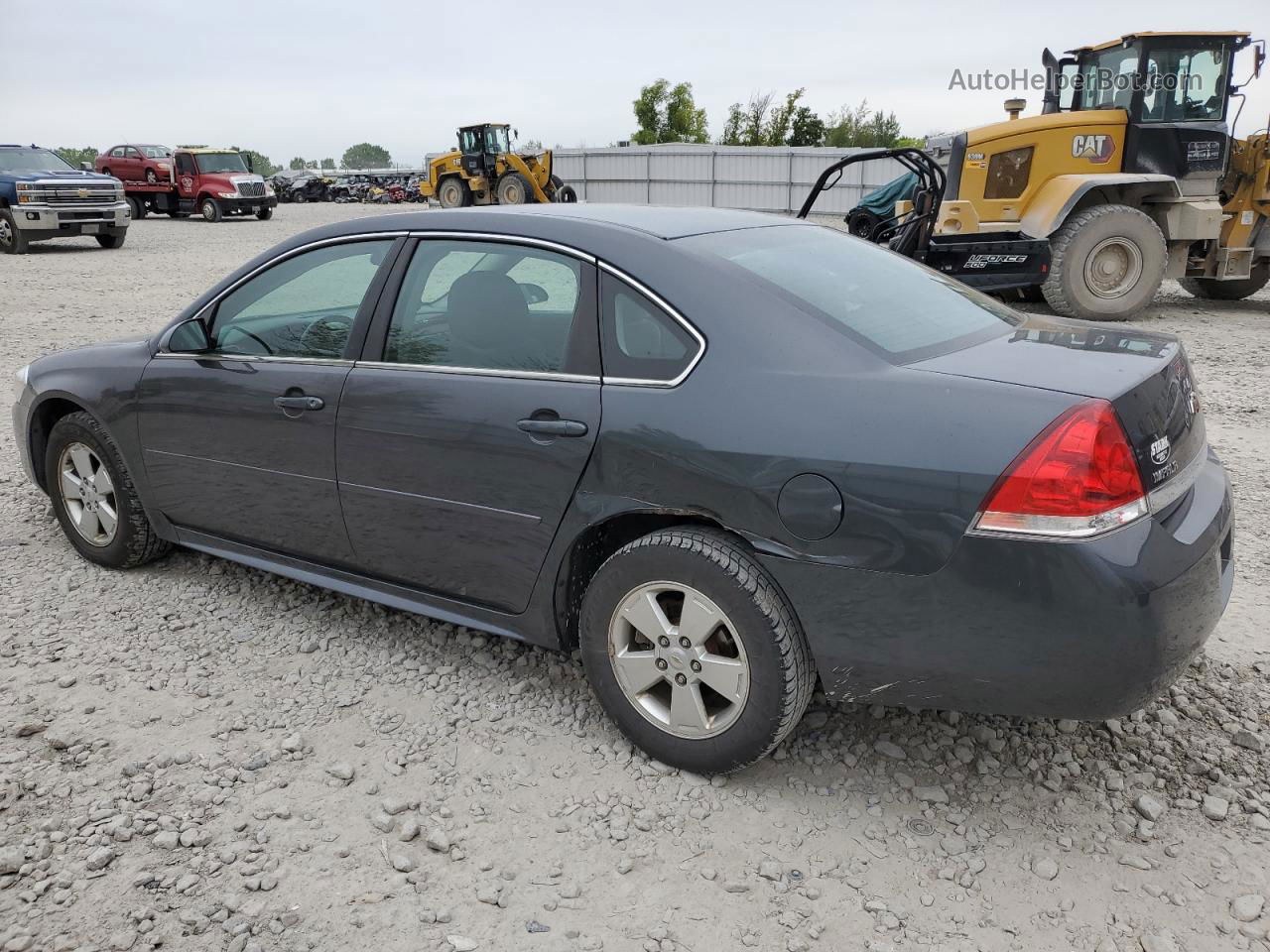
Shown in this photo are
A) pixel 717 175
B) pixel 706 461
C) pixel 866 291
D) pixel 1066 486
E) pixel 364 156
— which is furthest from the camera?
pixel 364 156

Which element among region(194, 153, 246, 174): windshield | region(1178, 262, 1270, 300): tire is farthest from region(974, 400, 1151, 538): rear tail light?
region(194, 153, 246, 174): windshield

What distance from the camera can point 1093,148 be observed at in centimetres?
1110

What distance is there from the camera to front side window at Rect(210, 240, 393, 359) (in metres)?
3.44

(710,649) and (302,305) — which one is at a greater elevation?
(302,305)

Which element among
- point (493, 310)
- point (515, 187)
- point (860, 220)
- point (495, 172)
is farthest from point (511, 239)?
point (495, 172)

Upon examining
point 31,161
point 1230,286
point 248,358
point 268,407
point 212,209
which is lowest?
point 1230,286

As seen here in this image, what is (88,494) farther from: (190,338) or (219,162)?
(219,162)

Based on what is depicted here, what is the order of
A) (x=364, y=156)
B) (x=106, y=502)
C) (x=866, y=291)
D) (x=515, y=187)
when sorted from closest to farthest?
(x=866, y=291)
(x=106, y=502)
(x=515, y=187)
(x=364, y=156)

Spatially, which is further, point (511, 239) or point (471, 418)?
point (511, 239)

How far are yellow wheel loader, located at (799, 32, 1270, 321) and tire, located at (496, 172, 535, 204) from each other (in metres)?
17.9

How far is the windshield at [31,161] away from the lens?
1952 cm

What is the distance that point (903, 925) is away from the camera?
229cm

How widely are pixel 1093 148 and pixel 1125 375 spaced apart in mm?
10081

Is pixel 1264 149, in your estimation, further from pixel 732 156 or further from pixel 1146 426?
pixel 732 156
